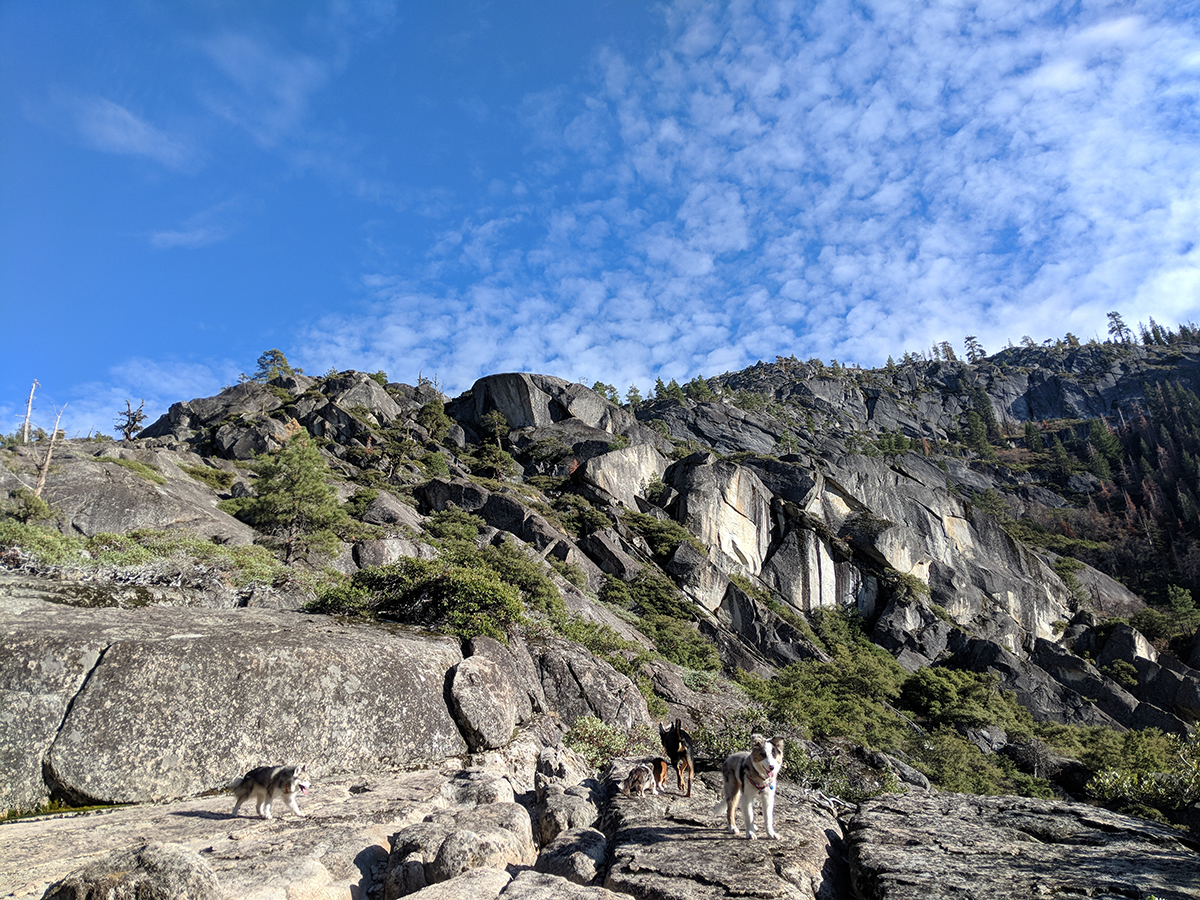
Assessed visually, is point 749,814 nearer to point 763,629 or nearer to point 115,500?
point 115,500

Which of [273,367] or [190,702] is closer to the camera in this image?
[190,702]

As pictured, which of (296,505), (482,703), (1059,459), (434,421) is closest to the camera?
(482,703)

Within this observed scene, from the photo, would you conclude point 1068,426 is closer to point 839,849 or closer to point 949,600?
point 949,600

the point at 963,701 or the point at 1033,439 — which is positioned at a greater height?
the point at 1033,439

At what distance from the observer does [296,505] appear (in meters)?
30.0

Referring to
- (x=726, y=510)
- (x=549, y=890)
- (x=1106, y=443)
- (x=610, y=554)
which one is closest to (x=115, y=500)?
(x=549, y=890)

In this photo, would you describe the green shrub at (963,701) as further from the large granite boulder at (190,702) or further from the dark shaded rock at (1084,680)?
the large granite boulder at (190,702)

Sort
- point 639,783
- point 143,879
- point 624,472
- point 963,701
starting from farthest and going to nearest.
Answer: point 624,472 < point 963,701 < point 639,783 < point 143,879

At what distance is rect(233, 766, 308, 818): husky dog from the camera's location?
22.0 feet

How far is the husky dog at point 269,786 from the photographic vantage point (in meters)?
6.70

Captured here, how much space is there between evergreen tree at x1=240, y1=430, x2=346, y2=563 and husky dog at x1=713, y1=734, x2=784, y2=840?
26.0 metres

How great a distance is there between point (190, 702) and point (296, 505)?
79.0 ft

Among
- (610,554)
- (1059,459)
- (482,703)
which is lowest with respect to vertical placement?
(482,703)

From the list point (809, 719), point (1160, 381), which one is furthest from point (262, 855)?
point (1160, 381)
